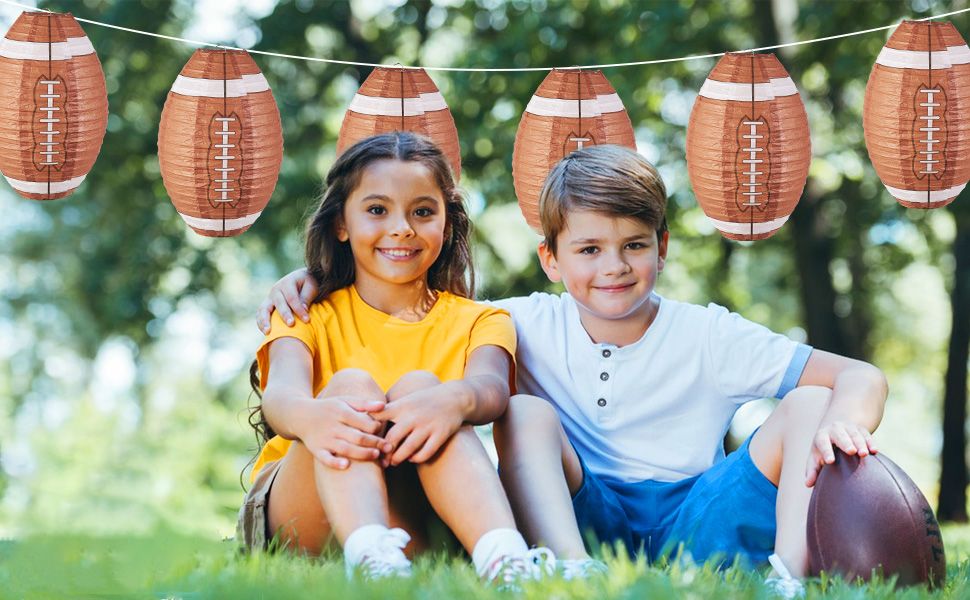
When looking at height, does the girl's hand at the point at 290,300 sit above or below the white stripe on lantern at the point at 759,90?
below

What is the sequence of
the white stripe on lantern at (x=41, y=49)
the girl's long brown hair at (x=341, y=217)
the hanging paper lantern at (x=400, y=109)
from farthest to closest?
1. the hanging paper lantern at (x=400, y=109)
2. the white stripe on lantern at (x=41, y=49)
3. the girl's long brown hair at (x=341, y=217)

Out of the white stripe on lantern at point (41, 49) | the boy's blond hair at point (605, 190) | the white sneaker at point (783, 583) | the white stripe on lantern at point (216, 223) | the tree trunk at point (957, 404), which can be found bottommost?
the tree trunk at point (957, 404)

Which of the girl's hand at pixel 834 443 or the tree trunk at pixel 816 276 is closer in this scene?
the girl's hand at pixel 834 443

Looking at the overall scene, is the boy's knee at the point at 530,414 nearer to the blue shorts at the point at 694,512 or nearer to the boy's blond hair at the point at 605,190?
the blue shorts at the point at 694,512

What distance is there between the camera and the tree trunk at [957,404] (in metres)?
8.16

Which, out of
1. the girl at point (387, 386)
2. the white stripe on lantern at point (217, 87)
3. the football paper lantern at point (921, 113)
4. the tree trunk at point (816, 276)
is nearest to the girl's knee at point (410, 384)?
the girl at point (387, 386)

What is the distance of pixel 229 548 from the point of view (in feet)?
6.82

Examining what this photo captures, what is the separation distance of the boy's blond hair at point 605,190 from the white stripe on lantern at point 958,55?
157 cm

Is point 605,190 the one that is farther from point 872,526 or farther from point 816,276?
point 816,276

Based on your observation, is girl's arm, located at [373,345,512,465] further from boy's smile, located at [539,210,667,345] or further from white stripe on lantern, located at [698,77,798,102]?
white stripe on lantern, located at [698,77,798,102]

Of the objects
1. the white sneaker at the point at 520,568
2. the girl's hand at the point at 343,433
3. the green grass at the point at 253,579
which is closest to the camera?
the green grass at the point at 253,579

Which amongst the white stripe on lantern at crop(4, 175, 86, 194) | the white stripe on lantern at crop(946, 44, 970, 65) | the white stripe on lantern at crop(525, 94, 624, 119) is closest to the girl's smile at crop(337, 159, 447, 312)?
the white stripe on lantern at crop(525, 94, 624, 119)

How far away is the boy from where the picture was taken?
223 cm

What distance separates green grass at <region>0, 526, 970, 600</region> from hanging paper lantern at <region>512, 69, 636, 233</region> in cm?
177
